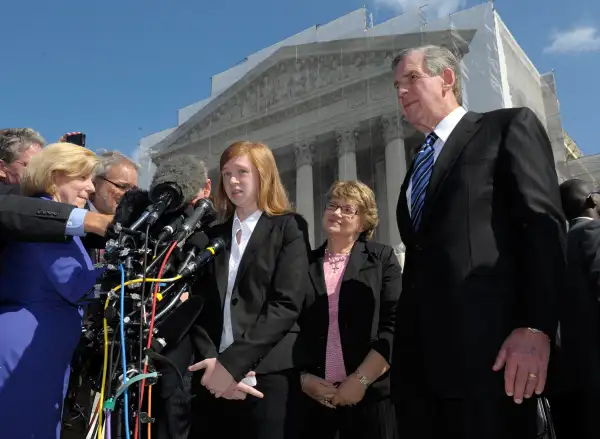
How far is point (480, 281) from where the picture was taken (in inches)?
62.4

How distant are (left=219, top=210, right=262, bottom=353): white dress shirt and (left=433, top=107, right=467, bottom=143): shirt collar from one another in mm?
921

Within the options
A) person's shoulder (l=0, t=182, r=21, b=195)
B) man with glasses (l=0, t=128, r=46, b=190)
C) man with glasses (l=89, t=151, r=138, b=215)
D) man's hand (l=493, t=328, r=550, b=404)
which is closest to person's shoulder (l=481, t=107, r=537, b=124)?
man's hand (l=493, t=328, r=550, b=404)

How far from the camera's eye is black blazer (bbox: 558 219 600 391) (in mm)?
2600

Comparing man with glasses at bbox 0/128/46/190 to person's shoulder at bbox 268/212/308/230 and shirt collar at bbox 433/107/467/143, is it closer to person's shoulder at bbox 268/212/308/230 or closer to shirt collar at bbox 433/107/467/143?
person's shoulder at bbox 268/212/308/230

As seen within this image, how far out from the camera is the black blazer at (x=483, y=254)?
5.01 feet

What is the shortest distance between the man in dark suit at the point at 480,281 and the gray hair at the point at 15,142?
8.21 ft

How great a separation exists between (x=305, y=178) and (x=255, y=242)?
17.1 metres

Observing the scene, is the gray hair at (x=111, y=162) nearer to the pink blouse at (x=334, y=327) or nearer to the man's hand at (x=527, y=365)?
the pink blouse at (x=334, y=327)

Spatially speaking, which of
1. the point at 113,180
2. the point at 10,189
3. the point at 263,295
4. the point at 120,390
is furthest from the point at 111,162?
the point at 120,390

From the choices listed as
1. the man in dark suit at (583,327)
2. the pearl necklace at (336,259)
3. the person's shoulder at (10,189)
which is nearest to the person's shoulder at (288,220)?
the pearl necklace at (336,259)

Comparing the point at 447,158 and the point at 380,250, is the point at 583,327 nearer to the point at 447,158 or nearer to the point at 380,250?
the point at 380,250

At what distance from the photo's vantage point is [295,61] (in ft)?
63.2

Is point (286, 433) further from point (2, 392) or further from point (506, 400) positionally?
point (2, 392)

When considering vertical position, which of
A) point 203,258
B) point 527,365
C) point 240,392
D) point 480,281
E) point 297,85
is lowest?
point 240,392
